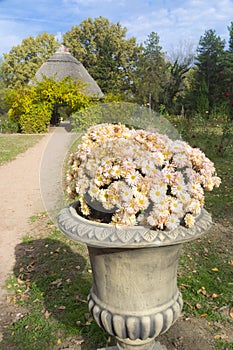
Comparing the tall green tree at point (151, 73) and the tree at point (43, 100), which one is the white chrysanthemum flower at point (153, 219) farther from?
the tall green tree at point (151, 73)

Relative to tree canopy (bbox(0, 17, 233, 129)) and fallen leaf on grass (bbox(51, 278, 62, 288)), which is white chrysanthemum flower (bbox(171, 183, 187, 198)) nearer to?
fallen leaf on grass (bbox(51, 278, 62, 288))

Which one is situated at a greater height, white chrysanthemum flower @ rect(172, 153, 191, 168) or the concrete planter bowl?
white chrysanthemum flower @ rect(172, 153, 191, 168)

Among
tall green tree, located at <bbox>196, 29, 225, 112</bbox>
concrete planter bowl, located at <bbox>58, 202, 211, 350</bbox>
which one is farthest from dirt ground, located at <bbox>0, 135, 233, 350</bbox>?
tall green tree, located at <bbox>196, 29, 225, 112</bbox>

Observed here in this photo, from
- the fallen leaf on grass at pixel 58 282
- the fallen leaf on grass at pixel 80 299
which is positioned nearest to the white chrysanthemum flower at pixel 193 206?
the fallen leaf on grass at pixel 80 299

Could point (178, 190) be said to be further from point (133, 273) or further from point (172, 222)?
point (133, 273)

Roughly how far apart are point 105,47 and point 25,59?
8859mm

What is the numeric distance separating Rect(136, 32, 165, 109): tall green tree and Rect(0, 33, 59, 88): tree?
10228 mm

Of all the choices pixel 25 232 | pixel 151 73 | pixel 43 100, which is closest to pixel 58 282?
pixel 25 232

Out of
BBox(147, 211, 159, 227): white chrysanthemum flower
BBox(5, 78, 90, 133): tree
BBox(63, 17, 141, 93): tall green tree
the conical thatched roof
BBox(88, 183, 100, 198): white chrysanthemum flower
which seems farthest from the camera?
BBox(63, 17, 141, 93): tall green tree

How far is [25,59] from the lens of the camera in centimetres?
3017

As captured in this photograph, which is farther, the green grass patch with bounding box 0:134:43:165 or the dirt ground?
the green grass patch with bounding box 0:134:43:165

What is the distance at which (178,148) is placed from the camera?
1.50 m

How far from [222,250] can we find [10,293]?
7.27 ft

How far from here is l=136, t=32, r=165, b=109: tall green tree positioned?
19.7m
